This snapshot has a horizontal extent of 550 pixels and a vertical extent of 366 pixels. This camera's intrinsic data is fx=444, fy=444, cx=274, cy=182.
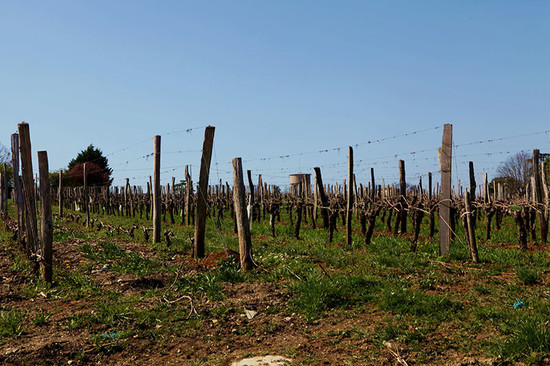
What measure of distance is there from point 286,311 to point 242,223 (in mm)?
2566

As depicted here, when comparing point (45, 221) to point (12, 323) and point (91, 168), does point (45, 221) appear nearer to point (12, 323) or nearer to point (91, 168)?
point (12, 323)

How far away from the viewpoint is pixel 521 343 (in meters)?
4.53

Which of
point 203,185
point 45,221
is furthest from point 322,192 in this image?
point 45,221

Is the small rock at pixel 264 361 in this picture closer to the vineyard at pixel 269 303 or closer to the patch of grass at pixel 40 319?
the vineyard at pixel 269 303

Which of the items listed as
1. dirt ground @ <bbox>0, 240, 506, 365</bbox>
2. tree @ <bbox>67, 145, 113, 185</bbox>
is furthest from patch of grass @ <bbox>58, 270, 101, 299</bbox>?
tree @ <bbox>67, 145, 113, 185</bbox>

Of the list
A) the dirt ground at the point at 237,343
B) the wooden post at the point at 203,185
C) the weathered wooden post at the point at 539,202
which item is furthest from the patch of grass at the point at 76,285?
the weathered wooden post at the point at 539,202

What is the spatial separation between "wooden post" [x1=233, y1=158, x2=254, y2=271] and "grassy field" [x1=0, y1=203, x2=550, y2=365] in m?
0.28

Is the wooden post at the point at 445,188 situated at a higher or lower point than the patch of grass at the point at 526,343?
higher

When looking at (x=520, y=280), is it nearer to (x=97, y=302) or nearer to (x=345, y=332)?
(x=345, y=332)

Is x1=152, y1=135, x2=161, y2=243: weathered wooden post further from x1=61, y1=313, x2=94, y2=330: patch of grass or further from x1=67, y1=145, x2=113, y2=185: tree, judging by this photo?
x1=67, y1=145, x2=113, y2=185: tree

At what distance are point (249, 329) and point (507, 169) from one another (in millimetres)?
49041

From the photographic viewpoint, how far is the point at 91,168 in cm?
6281

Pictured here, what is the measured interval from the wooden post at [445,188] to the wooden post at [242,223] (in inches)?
173

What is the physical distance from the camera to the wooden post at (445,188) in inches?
385
